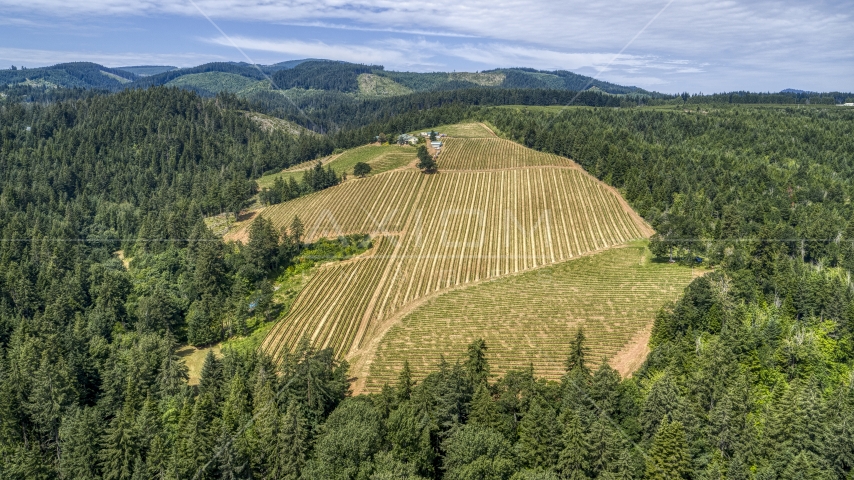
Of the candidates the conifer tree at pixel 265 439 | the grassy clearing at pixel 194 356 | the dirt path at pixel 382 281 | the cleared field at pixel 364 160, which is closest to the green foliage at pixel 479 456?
the conifer tree at pixel 265 439

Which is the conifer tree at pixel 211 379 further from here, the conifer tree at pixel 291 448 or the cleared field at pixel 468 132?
the cleared field at pixel 468 132

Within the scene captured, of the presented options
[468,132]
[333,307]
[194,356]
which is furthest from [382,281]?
[468,132]

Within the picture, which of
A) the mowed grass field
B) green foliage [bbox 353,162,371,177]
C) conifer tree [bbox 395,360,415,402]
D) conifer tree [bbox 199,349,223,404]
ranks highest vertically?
the mowed grass field

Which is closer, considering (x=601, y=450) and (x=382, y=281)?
(x=601, y=450)

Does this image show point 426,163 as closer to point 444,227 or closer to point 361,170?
point 361,170

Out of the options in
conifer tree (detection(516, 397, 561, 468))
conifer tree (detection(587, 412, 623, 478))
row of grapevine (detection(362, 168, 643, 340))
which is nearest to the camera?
conifer tree (detection(587, 412, 623, 478))

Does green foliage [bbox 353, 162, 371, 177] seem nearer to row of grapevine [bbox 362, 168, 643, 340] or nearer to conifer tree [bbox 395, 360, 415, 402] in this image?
row of grapevine [bbox 362, 168, 643, 340]

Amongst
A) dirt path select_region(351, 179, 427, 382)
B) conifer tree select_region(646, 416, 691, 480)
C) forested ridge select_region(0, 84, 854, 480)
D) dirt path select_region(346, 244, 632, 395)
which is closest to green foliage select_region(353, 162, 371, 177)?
dirt path select_region(351, 179, 427, 382)
